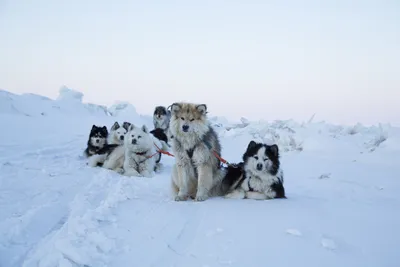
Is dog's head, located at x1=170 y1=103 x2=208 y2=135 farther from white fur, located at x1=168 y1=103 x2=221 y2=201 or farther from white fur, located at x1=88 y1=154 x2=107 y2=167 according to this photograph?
white fur, located at x1=88 y1=154 x2=107 y2=167

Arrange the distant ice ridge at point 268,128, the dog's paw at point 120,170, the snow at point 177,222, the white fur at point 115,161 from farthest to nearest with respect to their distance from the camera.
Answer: the distant ice ridge at point 268,128
the white fur at point 115,161
the dog's paw at point 120,170
the snow at point 177,222

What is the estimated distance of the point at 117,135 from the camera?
8.79 meters

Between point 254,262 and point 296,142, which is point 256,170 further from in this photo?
point 296,142

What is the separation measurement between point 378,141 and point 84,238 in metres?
10.8

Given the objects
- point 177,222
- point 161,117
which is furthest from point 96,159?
point 161,117

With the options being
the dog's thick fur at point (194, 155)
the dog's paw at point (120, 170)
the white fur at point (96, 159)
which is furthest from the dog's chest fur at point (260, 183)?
the white fur at point (96, 159)

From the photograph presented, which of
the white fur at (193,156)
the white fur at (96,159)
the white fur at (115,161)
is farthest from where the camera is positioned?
the white fur at (96,159)

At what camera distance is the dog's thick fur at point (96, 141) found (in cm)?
874

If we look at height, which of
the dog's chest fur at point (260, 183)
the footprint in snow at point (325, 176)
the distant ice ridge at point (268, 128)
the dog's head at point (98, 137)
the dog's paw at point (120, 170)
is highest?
the distant ice ridge at point (268, 128)

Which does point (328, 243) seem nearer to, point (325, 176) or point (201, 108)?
point (201, 108)

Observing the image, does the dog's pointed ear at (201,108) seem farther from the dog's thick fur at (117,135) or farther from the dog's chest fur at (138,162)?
the dog's thick fur at (117,135)

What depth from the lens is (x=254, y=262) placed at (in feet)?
7.94

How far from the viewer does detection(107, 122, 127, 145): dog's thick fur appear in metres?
8.74

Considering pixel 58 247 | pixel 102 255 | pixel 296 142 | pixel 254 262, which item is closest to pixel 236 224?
pixel 254 262
